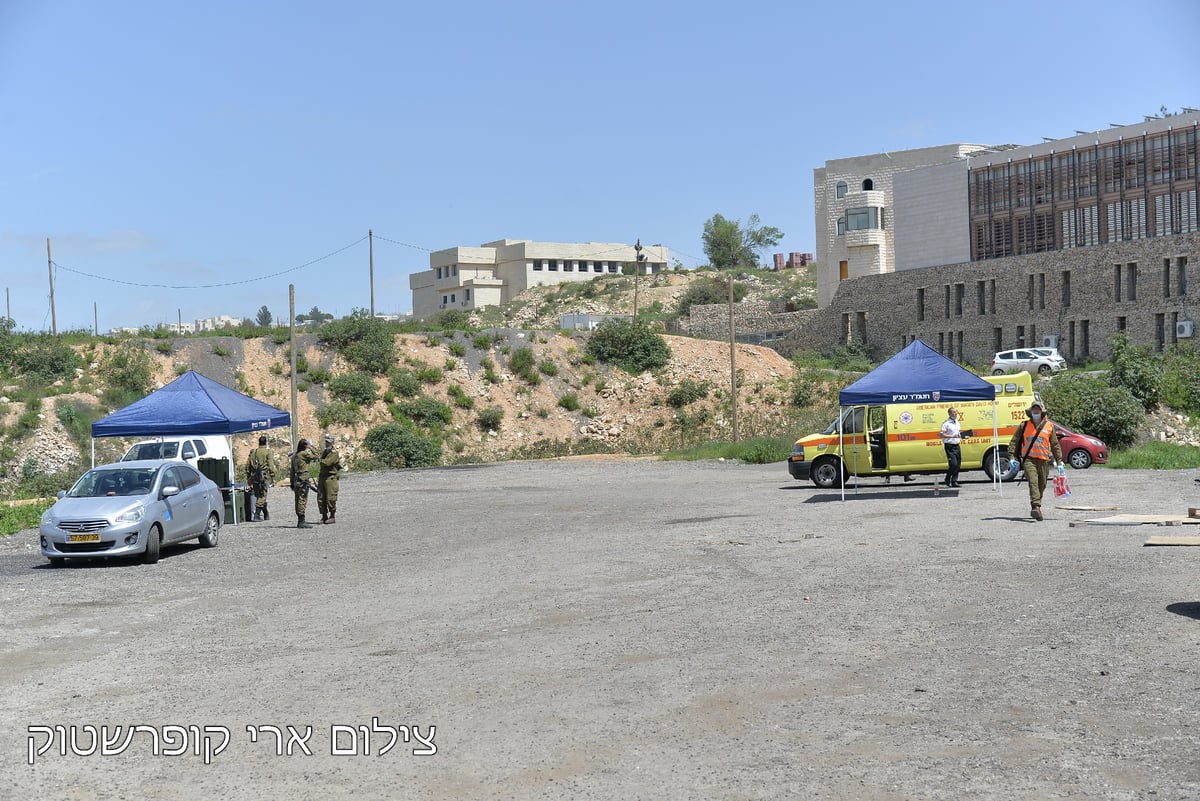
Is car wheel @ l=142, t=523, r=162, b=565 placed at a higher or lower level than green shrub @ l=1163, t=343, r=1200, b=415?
lower

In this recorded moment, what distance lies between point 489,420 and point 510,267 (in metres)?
74.7

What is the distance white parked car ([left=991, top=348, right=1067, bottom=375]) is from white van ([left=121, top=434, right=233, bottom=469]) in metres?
45.3

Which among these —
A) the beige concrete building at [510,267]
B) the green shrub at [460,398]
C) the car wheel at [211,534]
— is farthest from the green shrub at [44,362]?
the beige concrete building at [510,267]

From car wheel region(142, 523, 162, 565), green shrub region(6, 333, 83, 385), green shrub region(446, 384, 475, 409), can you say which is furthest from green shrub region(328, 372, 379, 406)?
car wheel region(142, 523, 162, 565)

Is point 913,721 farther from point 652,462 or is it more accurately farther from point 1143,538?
point 652,462

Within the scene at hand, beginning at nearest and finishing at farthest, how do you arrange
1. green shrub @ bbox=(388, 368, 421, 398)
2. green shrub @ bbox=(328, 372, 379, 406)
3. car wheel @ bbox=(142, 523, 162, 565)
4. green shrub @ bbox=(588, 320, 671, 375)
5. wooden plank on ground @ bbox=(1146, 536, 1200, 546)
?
wooden plank on ground @ bbox=(1146, 536, 1200, 546), car wheel @ bbox=(142, 523, 162, 565), green shrub @ bbox=(328, 372, 379, 406), green shrub @ bbox=(388, 368, 421, 398), green shrub @ bbox=(588, 320, 671, 375)

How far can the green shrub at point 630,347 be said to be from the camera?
6694 cm

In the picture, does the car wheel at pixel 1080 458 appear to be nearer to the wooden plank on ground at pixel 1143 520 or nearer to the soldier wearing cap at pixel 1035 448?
the wooden plank on ground at pixel 1143 520

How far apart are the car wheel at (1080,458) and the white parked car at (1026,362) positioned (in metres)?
31.4

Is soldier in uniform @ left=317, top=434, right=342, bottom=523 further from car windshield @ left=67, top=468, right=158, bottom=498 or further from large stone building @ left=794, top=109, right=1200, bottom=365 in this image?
large stone building @ left=794, top=109, right=1200, bottom=365

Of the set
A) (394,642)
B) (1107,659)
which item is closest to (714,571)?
(394,642)

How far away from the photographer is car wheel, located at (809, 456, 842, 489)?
30062 mm

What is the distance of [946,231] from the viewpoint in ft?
269

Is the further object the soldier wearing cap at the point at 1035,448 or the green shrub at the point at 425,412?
the green shrub at the point at 425,412
